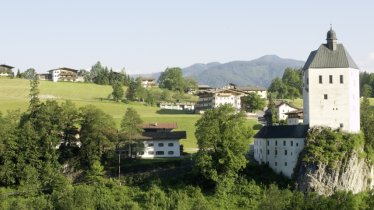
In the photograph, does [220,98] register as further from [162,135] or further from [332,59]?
[332,59]

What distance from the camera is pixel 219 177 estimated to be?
237 feet

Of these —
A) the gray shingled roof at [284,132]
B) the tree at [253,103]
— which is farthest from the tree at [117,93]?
the gray shingled roof at [284,132]

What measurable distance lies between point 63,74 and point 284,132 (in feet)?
416

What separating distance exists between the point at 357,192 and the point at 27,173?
37.9m

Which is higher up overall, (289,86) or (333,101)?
(289,86)

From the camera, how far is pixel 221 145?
73.8 meters

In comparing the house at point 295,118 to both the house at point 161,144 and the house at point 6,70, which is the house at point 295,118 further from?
the house at point 6,70

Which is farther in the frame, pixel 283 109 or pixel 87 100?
pixel 87 100

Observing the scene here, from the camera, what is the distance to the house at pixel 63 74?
7574 inches

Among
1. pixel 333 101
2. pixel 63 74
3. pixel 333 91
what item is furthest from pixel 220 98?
pixel 333 101

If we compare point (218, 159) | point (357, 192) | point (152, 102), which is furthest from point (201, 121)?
point (152, 102)

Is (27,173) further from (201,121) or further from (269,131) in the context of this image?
(269,131)

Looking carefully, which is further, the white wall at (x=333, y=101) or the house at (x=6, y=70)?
the house at (x=6, y=70)

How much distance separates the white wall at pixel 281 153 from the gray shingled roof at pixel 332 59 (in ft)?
29.4
